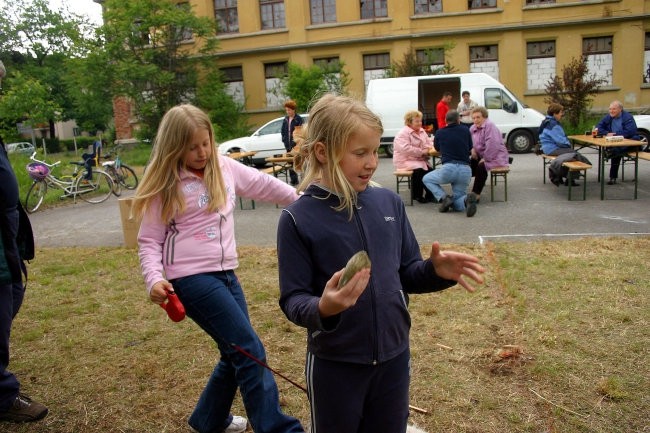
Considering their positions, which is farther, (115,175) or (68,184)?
(115,175)

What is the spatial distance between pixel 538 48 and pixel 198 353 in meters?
26.2

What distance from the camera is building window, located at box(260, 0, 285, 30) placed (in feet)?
95.2

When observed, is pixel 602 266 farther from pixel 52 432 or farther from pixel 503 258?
pixel 52 432

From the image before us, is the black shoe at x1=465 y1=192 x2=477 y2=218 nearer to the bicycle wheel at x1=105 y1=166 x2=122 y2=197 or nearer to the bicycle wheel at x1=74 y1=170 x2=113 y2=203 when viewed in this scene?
the bicycle wheel at x1=74 y1=170 x2=113 y2=203

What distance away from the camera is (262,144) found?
19.2m

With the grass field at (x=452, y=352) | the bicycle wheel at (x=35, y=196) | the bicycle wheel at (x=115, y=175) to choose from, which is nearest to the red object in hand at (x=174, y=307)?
the grass field at (x=452, y=352)

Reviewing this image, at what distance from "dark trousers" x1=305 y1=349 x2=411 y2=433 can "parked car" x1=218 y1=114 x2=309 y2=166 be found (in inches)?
670

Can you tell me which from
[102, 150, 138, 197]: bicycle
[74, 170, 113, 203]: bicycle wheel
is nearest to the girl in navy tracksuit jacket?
[74, 170, 113, 203]: bicycle wheel

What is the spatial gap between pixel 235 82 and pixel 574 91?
16.3 metres

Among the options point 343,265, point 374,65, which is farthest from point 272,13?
point 343,265

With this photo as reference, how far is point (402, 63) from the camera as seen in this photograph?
25.1m

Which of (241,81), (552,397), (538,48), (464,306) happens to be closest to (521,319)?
(464,306)

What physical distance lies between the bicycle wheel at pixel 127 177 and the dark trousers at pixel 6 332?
11943 millimetres

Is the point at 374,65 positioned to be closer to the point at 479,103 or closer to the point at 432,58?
the point at 432,58
